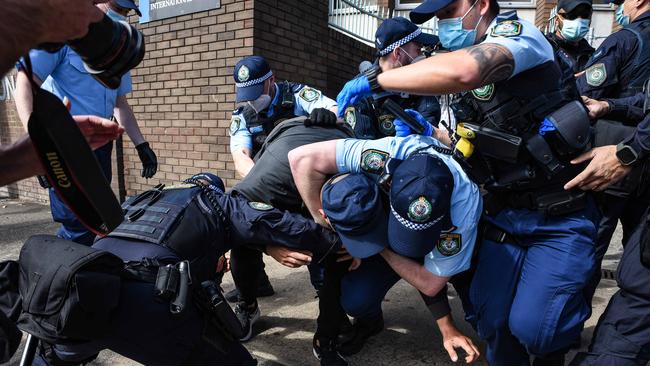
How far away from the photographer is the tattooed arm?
1405 millimetres

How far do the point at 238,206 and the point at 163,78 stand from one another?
338 cm

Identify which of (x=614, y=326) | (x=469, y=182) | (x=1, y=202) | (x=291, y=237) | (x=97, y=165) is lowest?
(x=1, y=202)

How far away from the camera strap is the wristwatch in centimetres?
177

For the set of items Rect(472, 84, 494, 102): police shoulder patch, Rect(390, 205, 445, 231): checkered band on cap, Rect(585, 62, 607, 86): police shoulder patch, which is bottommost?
Rect(390, 205, 445, 231): checkered band on cap

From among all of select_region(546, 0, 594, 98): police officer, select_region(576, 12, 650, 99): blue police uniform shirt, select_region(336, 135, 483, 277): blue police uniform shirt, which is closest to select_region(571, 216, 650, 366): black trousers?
select_region(336, 135, 483, 277): blue police uniform shirt

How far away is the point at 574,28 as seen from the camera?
2.82 meters

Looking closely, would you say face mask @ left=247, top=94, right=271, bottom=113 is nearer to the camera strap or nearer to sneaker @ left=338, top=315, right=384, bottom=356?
sneaker @ left=338, top=315, right=384, bottom=356

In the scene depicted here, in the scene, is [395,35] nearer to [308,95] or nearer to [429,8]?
[308,95]

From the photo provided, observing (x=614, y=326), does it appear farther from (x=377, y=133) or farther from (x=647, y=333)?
(x=377, y=133)

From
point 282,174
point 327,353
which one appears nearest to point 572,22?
point 282,174

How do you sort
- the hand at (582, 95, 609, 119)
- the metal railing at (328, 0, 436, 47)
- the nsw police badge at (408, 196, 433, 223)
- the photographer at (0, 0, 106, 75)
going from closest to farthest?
1. the photographer at (0, 0, 106, 75)
2. the nsw police badge at (408, 196, 433, 223)
3. the hand at (582, 95, 609, 119)
4. the metal railing at (328, 0, 436, 47)

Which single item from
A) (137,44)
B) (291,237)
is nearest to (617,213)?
(291,237)

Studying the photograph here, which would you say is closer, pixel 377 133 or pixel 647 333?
pixel 647 333

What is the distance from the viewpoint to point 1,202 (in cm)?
594
